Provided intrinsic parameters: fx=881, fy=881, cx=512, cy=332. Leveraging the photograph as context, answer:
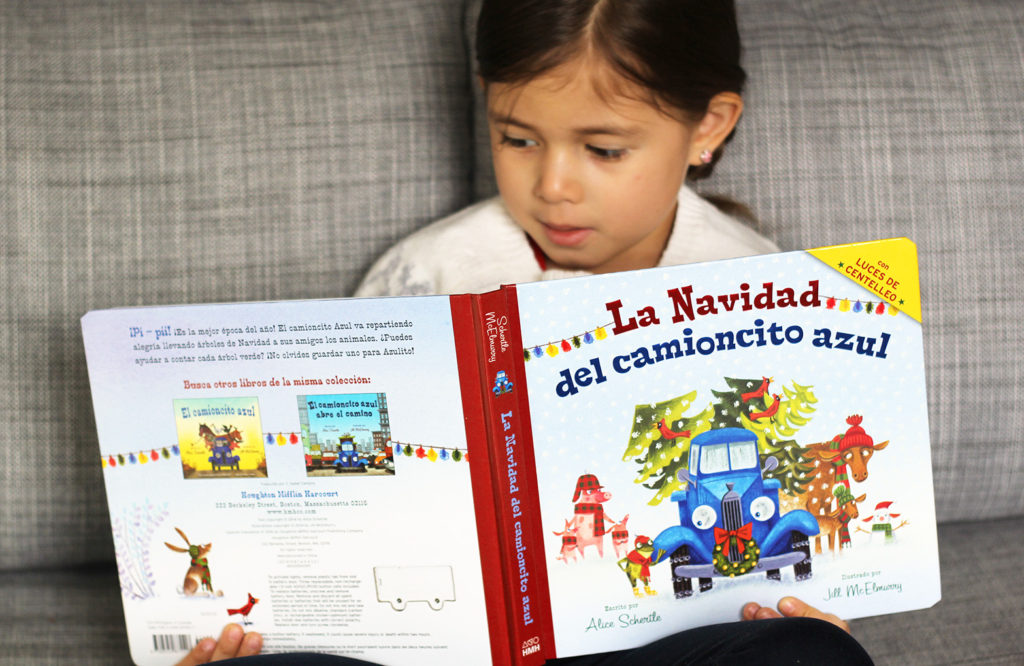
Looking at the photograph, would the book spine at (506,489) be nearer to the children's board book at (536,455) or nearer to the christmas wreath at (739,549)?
the children's board book at (536,455)

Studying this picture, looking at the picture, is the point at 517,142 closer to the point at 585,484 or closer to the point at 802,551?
the point at 585,484

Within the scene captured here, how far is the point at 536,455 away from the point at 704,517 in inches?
6.5

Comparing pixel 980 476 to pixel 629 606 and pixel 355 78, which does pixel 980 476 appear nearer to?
pixel 629 606

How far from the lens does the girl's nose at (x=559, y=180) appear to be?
976 mm

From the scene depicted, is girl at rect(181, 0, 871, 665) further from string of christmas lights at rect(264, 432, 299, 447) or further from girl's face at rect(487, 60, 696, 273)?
string of christmas lights at rect(264, 432, 299, 447)

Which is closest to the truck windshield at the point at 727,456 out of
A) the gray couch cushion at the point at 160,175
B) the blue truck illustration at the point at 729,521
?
the blue truck illustration at the point at 729,521

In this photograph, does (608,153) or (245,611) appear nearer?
(245,611)

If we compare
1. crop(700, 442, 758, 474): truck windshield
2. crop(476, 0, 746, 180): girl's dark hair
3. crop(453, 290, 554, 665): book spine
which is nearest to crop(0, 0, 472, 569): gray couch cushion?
crop(476, 0, 746, 180): girl's dark hair

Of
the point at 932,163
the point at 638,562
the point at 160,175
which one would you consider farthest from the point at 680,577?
the point at 160,175

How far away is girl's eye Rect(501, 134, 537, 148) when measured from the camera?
100cm

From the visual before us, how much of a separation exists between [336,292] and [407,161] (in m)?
0.20

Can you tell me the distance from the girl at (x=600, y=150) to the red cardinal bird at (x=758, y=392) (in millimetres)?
198

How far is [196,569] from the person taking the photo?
833 mm

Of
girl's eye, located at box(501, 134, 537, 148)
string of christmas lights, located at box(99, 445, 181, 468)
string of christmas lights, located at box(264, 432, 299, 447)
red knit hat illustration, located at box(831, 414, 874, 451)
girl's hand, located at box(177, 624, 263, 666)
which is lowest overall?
girl's hand, located at box(177, 624, 263, 666)
